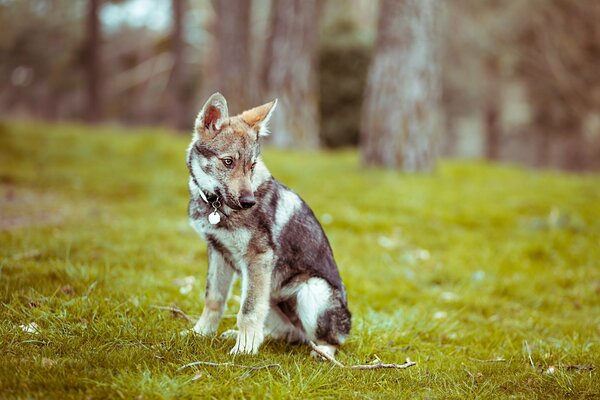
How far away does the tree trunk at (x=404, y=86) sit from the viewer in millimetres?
10977

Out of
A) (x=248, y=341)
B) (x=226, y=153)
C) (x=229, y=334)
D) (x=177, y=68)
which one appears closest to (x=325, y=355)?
(x=248, y=341)

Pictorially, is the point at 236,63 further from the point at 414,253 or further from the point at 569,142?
the point at 569,142

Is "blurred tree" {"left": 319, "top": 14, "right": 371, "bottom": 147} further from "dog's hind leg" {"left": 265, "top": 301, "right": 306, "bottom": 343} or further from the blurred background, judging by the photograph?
"dog's hind leg" {"left": 265, "top": 301, "right": 306, "bottom": 343}

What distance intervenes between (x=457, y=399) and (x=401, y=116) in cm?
809

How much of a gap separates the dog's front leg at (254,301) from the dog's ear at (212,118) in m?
0.96

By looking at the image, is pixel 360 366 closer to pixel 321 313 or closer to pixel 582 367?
pixel 321 313

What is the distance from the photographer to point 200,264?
6.77m

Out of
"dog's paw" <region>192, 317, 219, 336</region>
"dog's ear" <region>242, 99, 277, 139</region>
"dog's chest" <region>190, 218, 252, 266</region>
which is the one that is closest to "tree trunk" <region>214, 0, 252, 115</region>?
"dog's ear" <region>242, 99, 277, 139</region>

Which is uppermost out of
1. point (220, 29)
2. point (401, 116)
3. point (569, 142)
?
point (220, 29)

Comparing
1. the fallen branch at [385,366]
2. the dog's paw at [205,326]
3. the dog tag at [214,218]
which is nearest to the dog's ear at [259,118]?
the dog tag at [214,218]

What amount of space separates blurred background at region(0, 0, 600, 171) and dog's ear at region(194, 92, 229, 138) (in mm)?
7384

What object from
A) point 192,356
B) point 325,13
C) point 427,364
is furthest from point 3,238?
point 325,13

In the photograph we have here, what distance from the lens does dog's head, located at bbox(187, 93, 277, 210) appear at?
403 cm

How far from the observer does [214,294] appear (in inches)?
177
